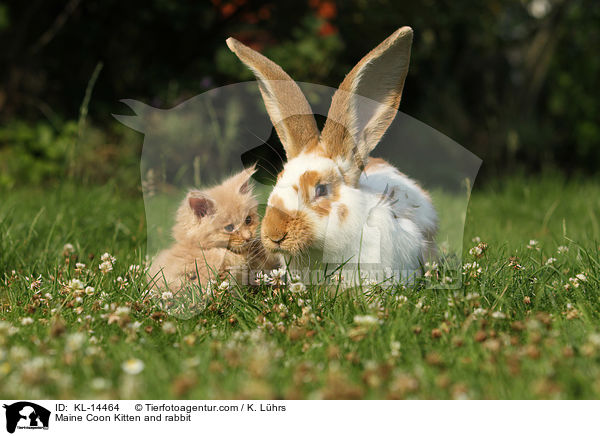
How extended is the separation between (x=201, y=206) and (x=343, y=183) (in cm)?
88

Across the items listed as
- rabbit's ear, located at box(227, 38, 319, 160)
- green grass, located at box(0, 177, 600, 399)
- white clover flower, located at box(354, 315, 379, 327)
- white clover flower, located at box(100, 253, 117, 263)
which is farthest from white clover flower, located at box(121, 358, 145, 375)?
rabbit's ear, located at box(227, 38, 319, 160)

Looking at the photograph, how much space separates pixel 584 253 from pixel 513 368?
1.61m

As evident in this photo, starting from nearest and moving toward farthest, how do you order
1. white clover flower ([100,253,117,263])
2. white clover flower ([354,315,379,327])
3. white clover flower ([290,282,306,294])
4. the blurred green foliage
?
1. white clover flower ([354,315,379,327])
2. white clover flower ([290,282,306,294])
3. white clover flower ([100,253,117,263])
4. the blurred green foliage

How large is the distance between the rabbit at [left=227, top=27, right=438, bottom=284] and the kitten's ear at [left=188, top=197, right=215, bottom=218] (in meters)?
0.51

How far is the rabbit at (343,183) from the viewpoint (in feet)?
8.84

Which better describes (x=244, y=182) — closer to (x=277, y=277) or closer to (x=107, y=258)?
(x=277, y=277)

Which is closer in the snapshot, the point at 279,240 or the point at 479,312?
the point at 479,312

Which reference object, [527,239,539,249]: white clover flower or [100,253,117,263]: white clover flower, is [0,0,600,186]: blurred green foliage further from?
[527,239,539,249]: white clover flower

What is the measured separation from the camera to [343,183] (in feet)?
9.20

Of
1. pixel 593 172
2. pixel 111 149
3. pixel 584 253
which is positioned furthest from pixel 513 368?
pixel 593 172

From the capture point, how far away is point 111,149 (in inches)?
300

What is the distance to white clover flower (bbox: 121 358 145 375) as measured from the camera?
6.54ft
